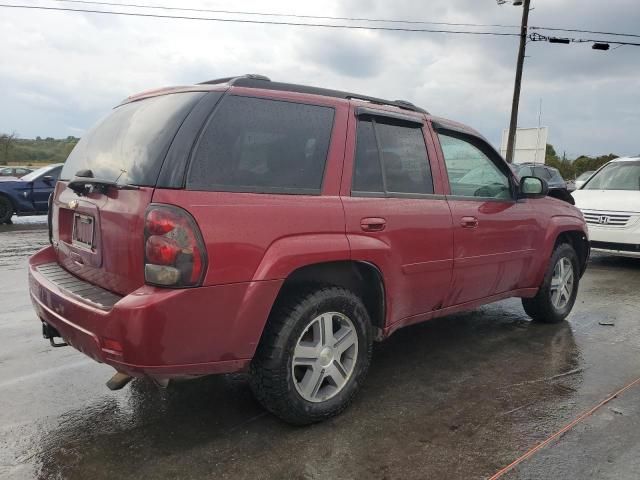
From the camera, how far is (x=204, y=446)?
2.68 meters

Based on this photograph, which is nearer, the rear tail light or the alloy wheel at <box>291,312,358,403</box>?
the rear tail light

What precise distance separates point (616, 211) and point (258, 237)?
7.27 m

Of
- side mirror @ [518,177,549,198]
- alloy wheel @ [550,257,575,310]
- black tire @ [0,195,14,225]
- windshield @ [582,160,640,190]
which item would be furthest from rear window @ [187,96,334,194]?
black tire @ [0,195,14,225]

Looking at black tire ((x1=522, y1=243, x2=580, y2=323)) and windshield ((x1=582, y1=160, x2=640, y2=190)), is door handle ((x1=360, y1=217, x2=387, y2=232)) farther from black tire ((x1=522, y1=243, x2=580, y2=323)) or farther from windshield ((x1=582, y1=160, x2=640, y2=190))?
windshield ((x1=582, y1=160, x2=640, y2=190))

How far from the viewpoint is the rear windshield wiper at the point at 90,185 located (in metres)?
2.57

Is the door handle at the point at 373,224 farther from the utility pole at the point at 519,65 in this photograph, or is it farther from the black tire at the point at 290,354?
the utility pole at the point at 519,65

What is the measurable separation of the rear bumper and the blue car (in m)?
10.8

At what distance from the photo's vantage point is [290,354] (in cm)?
270

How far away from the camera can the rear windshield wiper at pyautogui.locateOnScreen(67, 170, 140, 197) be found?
8.44ft

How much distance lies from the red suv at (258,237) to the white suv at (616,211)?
5202mm

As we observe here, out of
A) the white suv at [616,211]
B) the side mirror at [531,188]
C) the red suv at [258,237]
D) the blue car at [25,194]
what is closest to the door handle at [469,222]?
the red suv at [258,237]

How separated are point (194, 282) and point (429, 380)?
1987 mm

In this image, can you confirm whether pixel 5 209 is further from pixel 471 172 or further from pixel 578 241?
pixel 578 241

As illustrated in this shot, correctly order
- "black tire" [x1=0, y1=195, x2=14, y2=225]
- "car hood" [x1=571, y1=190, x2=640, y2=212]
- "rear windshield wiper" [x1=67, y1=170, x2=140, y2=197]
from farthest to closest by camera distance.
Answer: "black tire" [x1=0, y1=195, x2=14, y2=225] < "car hood" [x1=571, y1=190, x2=640, y2=212] < "rear windshield wiper" [x1=67, y1=170, x2=140, y2=197]
